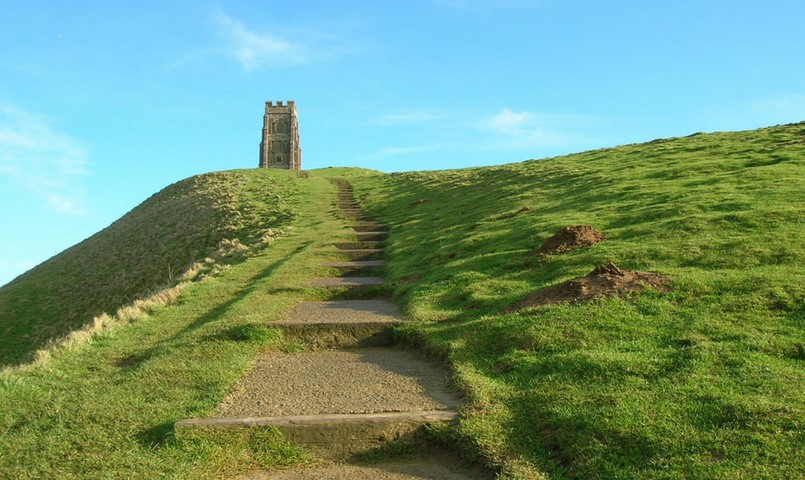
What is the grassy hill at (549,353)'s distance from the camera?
5320 millimetres

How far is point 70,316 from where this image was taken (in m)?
25.1

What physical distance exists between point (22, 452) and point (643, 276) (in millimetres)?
9266

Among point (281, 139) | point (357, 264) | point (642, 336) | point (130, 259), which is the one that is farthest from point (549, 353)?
point (281, 139)

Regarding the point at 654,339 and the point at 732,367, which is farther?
the point at 654,339

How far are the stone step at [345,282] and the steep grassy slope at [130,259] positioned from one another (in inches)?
345

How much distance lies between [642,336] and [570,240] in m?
6.11

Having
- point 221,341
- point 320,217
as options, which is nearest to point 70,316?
point 320,217

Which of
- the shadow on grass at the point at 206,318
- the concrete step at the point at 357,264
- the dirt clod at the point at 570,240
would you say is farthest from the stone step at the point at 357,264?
the dirt clod at the point at 570,240

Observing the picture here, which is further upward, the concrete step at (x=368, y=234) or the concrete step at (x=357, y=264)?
the concrete step at (x=368, y=234)

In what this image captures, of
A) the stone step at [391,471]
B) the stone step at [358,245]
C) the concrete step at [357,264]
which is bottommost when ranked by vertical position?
the stone step at [391,471]

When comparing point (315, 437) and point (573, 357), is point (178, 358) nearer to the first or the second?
point (315, 437)

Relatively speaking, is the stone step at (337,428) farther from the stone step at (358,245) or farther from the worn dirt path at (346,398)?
the stone step at (358,245)

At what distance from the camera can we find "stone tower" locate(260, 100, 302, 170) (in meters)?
96.1

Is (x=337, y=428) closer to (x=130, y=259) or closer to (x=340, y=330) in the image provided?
(x=340, y=330)
